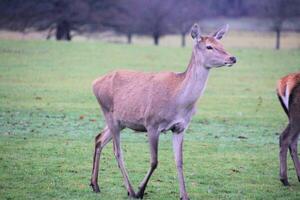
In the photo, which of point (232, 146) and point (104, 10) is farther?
point (104, 10)

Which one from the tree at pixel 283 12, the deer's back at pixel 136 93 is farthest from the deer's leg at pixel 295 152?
the tree at pixel 283 12

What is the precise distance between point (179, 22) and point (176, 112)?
49170mm

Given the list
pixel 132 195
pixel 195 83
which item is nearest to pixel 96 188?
pixel 132 195

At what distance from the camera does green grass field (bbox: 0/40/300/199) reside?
10398mm

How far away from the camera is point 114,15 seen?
51688 millimetres

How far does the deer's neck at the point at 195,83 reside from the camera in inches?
382

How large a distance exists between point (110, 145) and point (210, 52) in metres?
5.19

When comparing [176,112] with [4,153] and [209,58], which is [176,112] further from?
[4,153]

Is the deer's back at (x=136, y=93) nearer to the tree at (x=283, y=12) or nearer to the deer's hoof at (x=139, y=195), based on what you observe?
the deer's hoof at (x=139, y=195)

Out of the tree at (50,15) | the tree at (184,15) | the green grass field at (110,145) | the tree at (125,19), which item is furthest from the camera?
the tree at (184,15)

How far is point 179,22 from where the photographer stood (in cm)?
5831

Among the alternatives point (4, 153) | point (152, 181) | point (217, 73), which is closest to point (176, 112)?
point (152, 181)

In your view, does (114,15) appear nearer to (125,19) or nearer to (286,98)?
(125,19)

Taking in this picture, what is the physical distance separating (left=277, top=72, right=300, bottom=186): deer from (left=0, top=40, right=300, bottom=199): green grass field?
A: 326 millimetres
